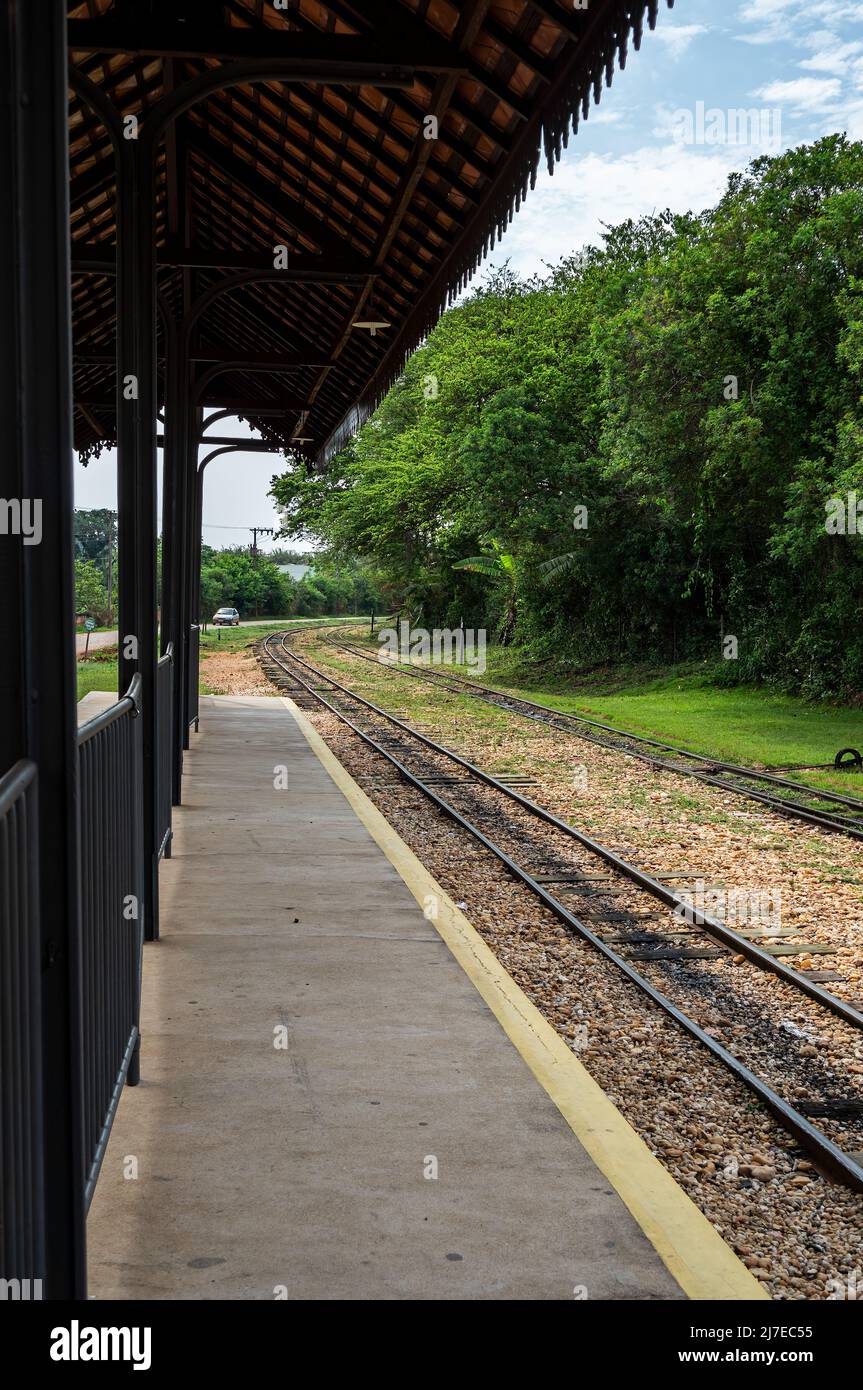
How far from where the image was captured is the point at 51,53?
245 centimetres

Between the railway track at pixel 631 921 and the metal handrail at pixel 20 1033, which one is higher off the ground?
the metal handrail at pixel 20 1033

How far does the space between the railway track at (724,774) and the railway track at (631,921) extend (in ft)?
7.98

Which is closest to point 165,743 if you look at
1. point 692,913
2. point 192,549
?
point 692,913

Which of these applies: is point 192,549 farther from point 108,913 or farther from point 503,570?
point 503,570

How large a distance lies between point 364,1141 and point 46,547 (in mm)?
2571

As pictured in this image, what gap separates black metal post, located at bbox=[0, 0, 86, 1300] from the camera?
2.41m

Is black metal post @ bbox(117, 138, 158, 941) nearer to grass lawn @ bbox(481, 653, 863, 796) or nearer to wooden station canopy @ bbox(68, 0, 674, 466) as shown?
wooden station canopy @ bbox(68, 0, 674, 466)

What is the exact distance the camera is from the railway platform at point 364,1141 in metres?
3.44

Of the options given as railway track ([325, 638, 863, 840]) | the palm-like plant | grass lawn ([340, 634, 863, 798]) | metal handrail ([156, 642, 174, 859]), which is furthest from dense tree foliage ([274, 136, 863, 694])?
metal handrail ([156, 642, 174, 859])

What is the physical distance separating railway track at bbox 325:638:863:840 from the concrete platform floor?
20.7 feet

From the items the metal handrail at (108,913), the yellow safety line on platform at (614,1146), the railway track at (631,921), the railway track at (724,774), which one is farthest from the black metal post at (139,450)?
the railway track at (724,774)

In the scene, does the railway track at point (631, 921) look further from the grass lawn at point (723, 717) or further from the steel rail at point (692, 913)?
the grass lawn at point (723, 717)

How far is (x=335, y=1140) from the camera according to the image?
13.9 feet
